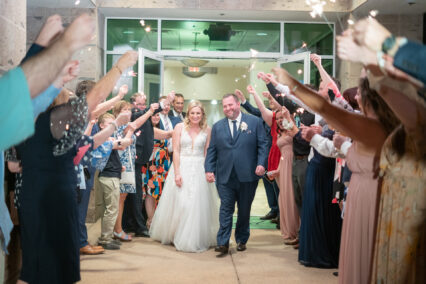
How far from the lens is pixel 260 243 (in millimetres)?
5539

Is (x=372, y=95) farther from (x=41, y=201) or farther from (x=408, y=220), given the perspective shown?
(x=41, y=201)

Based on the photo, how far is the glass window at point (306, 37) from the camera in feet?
26.9

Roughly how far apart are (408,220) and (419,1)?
18.7ft

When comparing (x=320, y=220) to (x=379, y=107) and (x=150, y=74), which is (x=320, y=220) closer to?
(x=379, y=107)

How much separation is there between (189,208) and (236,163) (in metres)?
0.77

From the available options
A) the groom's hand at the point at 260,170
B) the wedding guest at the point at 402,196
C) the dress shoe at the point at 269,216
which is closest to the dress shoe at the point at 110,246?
the groom's hand at the point at 260,170

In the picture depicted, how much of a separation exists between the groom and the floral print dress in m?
1.03

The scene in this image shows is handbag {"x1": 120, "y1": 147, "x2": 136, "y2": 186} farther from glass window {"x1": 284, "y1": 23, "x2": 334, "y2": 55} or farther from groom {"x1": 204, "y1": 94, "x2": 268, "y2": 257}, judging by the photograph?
glass window {"x1": 284, "y1": 23, "x2": 334, "y2": 55}

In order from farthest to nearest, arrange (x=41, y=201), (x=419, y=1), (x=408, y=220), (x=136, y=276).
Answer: (x=419, y=1) → (x=136, y=276) → (x=41, y=201) → (x=408, y=220)

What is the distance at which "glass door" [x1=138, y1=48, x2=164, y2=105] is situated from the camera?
7777 millimetres

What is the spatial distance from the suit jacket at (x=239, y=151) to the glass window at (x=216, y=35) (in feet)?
11.1

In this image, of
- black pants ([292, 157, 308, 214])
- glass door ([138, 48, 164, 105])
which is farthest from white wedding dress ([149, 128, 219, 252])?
glass door ([138, 48, 164, 105])

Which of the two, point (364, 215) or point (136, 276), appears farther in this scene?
point (136, 276)

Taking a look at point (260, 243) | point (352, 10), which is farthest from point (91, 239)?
point (352, 10)
